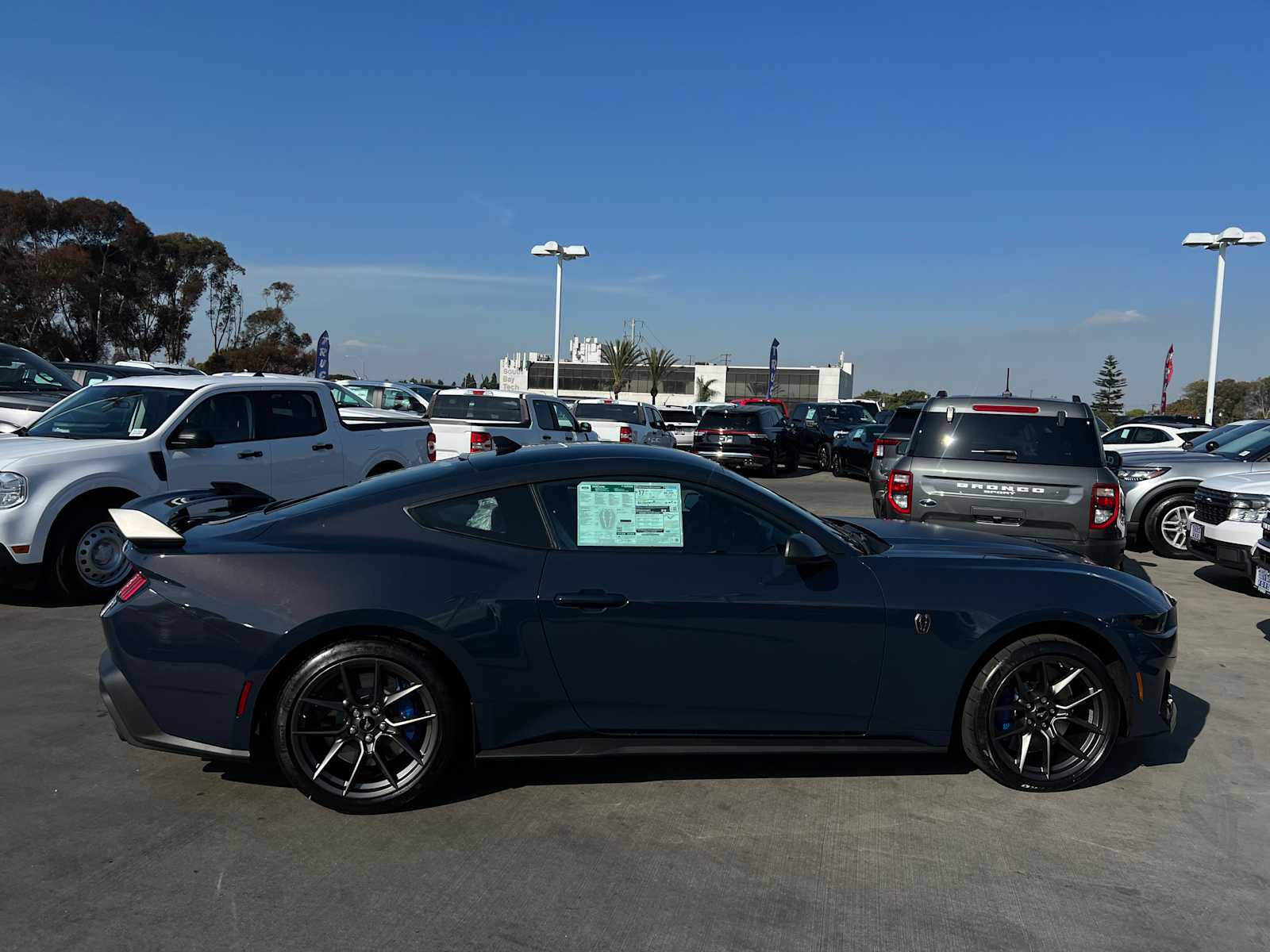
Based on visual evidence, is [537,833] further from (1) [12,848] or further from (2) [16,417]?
(2) [16,417]

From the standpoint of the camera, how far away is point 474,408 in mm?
14492

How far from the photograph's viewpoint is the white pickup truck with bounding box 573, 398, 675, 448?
1998cm

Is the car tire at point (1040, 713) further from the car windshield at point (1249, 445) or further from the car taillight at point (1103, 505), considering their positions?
the car windshield at point (1249, 445)

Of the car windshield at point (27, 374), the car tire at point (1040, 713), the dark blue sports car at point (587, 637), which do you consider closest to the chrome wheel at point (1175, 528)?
the dark blue sports car at point (587, 637)

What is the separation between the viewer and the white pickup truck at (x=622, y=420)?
20.0 m

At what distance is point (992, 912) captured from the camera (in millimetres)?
3273

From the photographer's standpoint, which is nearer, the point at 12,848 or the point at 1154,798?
the point at 12,848

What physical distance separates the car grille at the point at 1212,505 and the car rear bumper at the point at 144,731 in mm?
9042

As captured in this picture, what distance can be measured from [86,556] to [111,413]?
1449 millimetres

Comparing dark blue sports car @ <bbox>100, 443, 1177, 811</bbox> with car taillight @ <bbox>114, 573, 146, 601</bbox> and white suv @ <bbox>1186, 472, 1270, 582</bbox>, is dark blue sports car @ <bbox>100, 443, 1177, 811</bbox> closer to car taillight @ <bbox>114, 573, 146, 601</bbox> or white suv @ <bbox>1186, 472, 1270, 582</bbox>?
car taillight @ <bbox>114, 573, 146, 601</bbox>

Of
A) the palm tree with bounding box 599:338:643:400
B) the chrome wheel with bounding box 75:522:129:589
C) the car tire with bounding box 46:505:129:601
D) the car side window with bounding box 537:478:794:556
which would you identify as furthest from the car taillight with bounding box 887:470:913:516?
the palm tree with bounding box 599:338:643:400

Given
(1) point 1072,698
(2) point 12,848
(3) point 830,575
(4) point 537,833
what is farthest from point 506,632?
(1) point 1072,698

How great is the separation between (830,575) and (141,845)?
292cm

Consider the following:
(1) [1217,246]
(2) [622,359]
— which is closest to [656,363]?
(2) [622,359]
